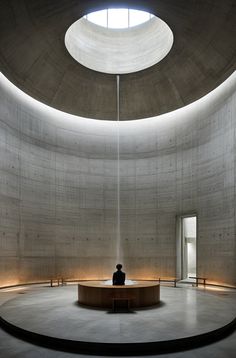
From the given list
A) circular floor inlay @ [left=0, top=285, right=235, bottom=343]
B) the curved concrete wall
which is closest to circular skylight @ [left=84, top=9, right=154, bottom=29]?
the curved concrete wall

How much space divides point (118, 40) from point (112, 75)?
2.18 metres

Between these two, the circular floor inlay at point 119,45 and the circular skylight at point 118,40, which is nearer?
the circular floor inlay at point 119,45

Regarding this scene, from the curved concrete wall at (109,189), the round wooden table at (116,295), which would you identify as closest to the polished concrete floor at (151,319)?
the round wooden table at (116,295)

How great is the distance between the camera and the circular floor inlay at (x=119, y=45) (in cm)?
1490

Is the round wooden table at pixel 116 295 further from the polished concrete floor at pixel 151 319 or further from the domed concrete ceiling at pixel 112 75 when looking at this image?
the domed concrete ceiling at pixel 112 75

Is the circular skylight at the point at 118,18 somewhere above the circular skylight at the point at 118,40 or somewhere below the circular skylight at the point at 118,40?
above

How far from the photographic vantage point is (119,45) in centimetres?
1653

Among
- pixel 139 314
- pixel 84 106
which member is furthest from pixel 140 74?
pixel 139 314

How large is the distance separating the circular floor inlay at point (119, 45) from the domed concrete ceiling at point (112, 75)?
0.47 m

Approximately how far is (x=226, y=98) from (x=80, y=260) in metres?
10.8

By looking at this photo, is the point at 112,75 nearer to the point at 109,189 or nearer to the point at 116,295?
the point at 109,189

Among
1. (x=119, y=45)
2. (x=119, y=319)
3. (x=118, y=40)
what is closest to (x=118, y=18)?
(x=118, y=40)

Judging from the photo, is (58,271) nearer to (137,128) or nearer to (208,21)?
(137,128)

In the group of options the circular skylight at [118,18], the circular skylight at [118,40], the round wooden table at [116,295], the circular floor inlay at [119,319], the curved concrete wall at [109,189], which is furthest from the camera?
the circular skylight at [118,18]
